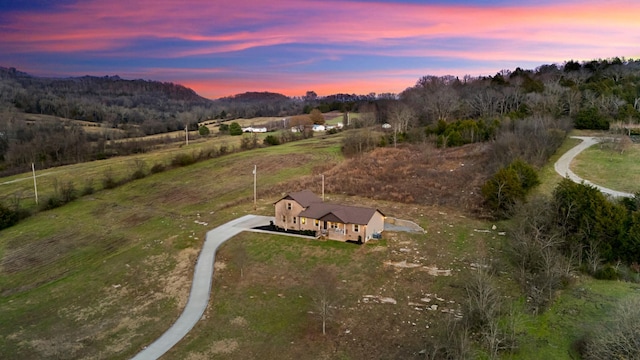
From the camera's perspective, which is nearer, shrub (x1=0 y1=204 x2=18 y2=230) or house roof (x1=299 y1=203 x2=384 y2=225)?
house roof (x1=299 y1=203 x2=384 y2=225)

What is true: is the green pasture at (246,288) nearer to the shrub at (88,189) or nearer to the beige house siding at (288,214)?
the beige house siding at (288,214)

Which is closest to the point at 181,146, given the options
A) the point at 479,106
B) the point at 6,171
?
the point at 6,171

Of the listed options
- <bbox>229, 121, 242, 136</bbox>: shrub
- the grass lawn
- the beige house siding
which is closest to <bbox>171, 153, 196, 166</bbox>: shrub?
<bbox>229, 121, 242, 136</bbox>: shrub

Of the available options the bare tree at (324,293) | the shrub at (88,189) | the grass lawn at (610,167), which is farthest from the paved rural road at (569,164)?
the shrub at (88,189)

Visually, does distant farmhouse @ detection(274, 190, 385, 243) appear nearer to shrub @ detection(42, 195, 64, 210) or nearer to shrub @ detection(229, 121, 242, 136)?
shrub @ detection(42, 195, 64, 210)

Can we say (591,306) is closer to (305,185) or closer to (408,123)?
(305,185)

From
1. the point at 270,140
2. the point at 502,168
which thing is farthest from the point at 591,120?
the point at 270,140

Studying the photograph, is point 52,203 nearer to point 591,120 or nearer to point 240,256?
point 240,256
